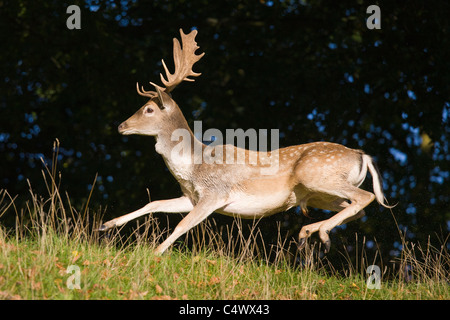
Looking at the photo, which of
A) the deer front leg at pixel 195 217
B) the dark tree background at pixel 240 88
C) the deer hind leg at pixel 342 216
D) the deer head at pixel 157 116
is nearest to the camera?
the deer hind leg at pixel 342 216

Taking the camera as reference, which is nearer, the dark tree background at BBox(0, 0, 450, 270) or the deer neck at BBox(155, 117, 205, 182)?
the deer neck at BBox(155, 117, 205, 182)

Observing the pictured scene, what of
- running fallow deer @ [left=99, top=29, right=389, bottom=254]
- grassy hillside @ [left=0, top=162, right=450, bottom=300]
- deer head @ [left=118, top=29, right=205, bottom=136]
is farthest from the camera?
deer head @ [left=118, top=29, right=205, bottom=136]

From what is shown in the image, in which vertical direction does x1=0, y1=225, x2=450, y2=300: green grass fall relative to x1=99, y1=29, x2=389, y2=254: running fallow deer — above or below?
below

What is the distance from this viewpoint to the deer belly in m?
6.40

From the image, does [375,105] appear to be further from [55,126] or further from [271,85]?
[55,126]

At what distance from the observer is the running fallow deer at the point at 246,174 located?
20.7ft

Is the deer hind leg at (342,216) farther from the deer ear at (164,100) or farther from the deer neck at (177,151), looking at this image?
the deer ear at (164,100)

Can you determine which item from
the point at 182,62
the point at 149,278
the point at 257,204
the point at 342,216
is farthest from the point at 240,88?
the point at 149,278

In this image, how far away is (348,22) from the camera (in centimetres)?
973

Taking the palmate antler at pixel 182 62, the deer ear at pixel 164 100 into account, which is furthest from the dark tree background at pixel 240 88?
the deer ear at pixel 164 100

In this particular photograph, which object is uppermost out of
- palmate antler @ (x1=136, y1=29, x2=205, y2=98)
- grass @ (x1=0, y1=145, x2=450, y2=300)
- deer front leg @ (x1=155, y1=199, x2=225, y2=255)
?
palmate antler @ (x1=136, y1=29, x2=205, y2=98)

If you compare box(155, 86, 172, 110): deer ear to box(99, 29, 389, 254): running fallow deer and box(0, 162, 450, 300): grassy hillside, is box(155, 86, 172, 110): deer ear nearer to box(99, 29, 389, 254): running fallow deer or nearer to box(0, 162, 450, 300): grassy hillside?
box(99, 29, 389, 254): running fallow deer

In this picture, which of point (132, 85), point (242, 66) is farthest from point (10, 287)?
point (242, 66)

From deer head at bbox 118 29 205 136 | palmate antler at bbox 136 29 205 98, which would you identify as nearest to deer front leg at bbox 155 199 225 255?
deer head at bbox 118 29 205 136
